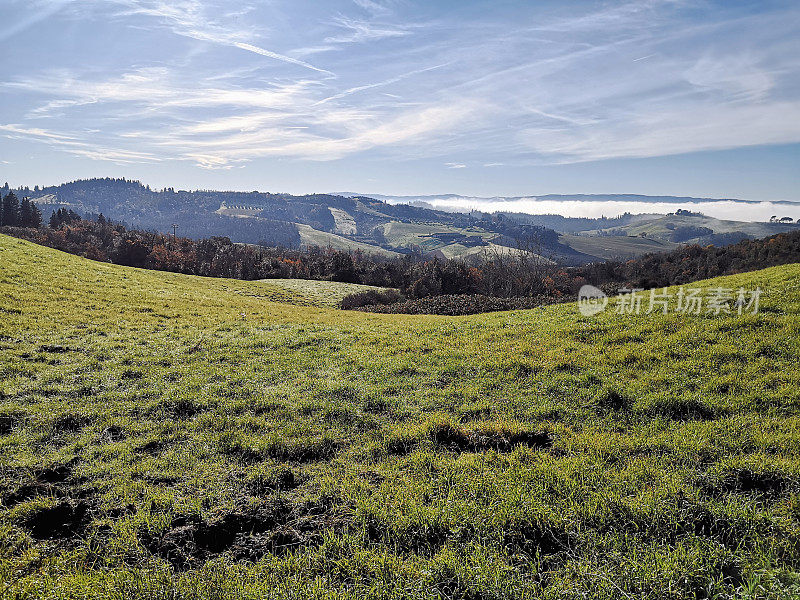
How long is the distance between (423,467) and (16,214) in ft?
709

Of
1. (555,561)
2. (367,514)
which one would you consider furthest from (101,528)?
(555,561)

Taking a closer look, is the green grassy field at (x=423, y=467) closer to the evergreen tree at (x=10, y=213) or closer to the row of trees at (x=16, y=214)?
the evergreen tree at (x=10, y=213)

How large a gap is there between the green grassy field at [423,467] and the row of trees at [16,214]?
197m

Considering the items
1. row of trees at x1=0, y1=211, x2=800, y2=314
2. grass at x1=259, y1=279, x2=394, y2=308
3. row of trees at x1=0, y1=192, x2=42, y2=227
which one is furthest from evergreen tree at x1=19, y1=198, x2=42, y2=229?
grass at x1=259, y1=279, x2=394, y2=308

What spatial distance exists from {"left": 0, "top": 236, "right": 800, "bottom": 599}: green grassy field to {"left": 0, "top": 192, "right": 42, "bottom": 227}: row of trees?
19700cm

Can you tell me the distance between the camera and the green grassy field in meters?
5.69

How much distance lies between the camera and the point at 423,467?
8602 mm

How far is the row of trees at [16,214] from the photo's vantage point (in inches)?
6132

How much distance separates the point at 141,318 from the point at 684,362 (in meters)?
27.6

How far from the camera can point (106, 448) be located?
977 cm

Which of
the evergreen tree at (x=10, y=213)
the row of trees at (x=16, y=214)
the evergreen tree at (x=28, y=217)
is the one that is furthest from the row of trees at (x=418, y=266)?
the evergreen tree at (x=10, y=213)

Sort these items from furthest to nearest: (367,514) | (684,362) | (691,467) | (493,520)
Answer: (684,362) → (691,467) → (367,514) → (493,520)

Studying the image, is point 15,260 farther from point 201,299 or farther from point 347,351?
point 347,351

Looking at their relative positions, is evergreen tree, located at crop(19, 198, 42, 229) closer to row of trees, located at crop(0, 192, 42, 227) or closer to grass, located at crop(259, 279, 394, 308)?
row of trees, located at crop(0, 192, 42, 227)
